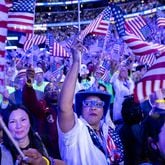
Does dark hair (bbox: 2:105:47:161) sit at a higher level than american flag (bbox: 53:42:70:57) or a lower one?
lower

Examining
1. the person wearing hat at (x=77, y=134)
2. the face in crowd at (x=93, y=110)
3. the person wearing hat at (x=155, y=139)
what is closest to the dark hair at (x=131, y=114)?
the face in crowd at (x=93, y=110)

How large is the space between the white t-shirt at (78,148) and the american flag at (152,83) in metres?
0.77

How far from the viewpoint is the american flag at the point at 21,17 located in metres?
7.18

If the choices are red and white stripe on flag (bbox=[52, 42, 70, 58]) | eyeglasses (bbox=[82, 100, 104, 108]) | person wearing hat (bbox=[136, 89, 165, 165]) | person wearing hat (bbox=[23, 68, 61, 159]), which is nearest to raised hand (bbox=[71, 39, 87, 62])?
eyeglasses (bbox=[82, 100, 104, 108])

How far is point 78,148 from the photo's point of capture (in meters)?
4.21

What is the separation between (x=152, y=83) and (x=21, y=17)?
3.05 m

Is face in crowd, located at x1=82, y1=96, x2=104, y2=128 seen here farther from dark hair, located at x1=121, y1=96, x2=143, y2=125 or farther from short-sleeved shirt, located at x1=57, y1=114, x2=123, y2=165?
dark hair, located at x1=121, y1=96, x2=143, y2=125

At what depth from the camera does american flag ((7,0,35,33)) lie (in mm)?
7184

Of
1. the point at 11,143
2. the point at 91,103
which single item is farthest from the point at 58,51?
the point at 11,143

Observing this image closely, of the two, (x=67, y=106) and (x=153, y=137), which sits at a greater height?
(x=67, y=106)

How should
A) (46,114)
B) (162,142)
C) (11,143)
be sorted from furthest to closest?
1. (46,114)
2. (11,143)
3. (162,142)

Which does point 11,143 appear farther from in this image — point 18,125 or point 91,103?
point 91,103

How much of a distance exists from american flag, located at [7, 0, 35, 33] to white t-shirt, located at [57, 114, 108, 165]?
3.07m

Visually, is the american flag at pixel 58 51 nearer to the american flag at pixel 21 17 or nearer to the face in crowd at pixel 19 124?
the american flag at pixel 21 17
